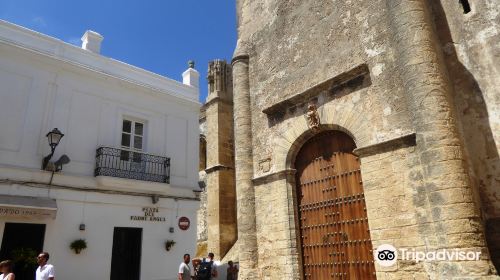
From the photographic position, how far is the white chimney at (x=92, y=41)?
1024 cm

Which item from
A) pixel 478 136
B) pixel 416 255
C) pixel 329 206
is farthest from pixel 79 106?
pixel 478 136

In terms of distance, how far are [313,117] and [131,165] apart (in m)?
5.38

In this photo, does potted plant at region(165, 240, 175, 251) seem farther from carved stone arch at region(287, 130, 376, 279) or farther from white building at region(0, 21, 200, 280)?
carved stone arch at region(287, 130, 376, 279)

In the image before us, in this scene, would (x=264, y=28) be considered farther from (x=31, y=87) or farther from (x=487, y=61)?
(x=31, y=87)

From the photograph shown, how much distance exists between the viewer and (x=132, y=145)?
9.93 metres

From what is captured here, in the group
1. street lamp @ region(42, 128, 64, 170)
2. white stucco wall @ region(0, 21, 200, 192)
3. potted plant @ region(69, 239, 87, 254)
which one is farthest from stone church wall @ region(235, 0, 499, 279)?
street lamp @ region(42, 128, 64, 170)

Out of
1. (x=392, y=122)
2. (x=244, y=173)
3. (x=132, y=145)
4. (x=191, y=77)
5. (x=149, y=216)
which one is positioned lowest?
(x=149, y=216)

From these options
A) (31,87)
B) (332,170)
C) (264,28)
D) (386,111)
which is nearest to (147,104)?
(31,87)

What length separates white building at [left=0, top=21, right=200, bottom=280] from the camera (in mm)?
7883

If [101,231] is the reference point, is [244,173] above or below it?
above

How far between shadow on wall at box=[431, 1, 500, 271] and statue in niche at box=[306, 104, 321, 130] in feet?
6.85

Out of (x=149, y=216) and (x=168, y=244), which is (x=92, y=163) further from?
(x=168, y=244)

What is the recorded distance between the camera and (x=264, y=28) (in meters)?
7.83

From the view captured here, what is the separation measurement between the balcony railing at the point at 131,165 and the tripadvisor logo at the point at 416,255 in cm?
646
